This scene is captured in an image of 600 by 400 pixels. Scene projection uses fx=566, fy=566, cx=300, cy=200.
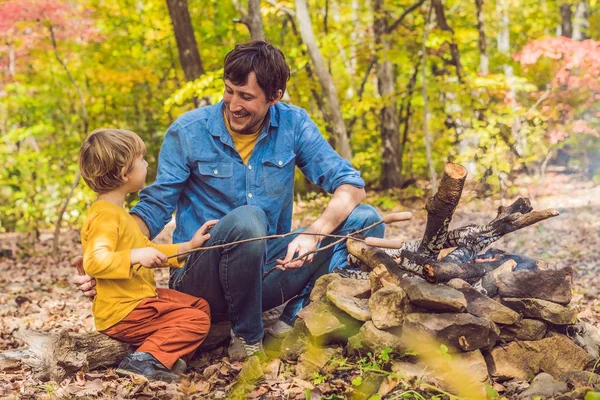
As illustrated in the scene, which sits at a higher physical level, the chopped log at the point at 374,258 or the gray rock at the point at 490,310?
the chopped log at the point at 374,258

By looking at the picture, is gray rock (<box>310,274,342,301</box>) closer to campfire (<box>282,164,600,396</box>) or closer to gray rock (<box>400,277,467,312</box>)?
campfire (<box>282,164,600,396</box>)

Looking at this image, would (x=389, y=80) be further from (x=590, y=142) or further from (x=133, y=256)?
(x=133, y=256)

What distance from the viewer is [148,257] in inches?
97.3

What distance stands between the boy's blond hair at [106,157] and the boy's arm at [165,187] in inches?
11.2

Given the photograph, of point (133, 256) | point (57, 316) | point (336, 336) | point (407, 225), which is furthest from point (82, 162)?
point (407, 225)

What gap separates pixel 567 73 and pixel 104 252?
317 inches

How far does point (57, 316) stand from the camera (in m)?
4.29

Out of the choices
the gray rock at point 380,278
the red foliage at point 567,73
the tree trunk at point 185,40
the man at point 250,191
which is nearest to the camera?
the gray rock at point 380,278

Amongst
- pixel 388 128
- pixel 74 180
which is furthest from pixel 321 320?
pixel 388 128

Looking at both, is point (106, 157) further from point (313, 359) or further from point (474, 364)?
point (474, 364)

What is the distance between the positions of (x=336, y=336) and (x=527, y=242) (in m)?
4.51

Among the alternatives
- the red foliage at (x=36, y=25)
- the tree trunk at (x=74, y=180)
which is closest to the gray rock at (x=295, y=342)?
the tree trunk at (x=74, y=180)

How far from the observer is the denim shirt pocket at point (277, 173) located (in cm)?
316

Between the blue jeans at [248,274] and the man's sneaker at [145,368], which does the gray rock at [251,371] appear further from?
the man's sneaker at [145,368]
